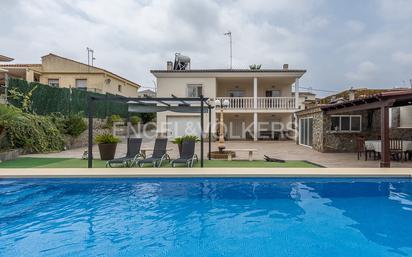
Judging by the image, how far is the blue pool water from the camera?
4.87 m

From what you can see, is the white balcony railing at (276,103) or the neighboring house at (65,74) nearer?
the white balcony railing at (276,103)

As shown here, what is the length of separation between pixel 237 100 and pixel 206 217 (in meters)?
19.2

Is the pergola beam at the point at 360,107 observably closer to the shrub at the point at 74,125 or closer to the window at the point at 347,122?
the window at the point at 347,122

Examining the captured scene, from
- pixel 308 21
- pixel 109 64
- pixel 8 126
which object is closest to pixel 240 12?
pixel 308 21

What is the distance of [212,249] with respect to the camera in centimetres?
484

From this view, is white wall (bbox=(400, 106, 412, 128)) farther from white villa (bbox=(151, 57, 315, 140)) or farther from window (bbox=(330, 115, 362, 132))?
white villa (bbox=(151, 57, 315, 140))

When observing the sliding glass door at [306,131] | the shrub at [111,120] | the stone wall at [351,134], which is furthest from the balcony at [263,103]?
the shrub at [111,120]

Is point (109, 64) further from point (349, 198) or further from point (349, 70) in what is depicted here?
point (349, 198)

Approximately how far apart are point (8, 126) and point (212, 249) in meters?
13.4

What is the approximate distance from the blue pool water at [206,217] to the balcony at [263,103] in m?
15.8

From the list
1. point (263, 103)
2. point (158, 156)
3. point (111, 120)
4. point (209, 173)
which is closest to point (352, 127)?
point (263, 103)

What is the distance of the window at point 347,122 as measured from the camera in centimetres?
1656

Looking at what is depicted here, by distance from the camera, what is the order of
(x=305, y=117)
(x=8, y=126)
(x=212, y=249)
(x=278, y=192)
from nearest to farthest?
(x=212, y=249)
(x=278, y=192)
(x=8, y=126)
(x=305, y=117)

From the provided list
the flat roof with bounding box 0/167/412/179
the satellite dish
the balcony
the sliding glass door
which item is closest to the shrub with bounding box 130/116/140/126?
the satellite dish
